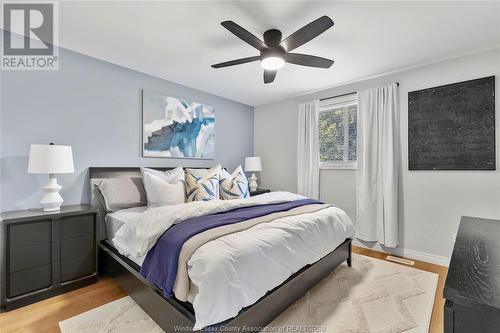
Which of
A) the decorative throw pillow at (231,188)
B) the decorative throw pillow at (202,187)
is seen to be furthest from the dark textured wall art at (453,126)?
the decorative throw pillow at (202,187)

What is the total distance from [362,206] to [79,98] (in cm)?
399

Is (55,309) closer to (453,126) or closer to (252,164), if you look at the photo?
(252,164)

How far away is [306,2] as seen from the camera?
1904 millimetres

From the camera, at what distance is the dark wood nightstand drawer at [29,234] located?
1.99 meters

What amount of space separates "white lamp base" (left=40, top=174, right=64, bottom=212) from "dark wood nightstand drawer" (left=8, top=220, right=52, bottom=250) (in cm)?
19

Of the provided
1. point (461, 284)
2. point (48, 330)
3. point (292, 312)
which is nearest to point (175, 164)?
point (48, 330)

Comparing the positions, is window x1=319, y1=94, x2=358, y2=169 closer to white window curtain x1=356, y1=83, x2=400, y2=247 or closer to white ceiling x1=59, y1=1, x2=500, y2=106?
white window curtain x1=356, y1=83, x2=400, y2=247

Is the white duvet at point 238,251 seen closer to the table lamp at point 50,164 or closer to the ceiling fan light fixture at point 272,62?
the table lamp at point 50,164

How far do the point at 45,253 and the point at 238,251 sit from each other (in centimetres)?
193

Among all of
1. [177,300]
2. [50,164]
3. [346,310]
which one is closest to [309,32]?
[177,300]

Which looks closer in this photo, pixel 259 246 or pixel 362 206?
pixel 259 246

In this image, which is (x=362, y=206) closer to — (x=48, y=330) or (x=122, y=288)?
(x=122, y=288)

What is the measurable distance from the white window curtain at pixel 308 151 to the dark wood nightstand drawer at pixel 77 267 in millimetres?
3152

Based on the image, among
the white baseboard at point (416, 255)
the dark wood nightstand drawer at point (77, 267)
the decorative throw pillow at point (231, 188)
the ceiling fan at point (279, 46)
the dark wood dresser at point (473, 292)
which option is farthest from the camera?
the decorative throw pillow at point (231, 188)
